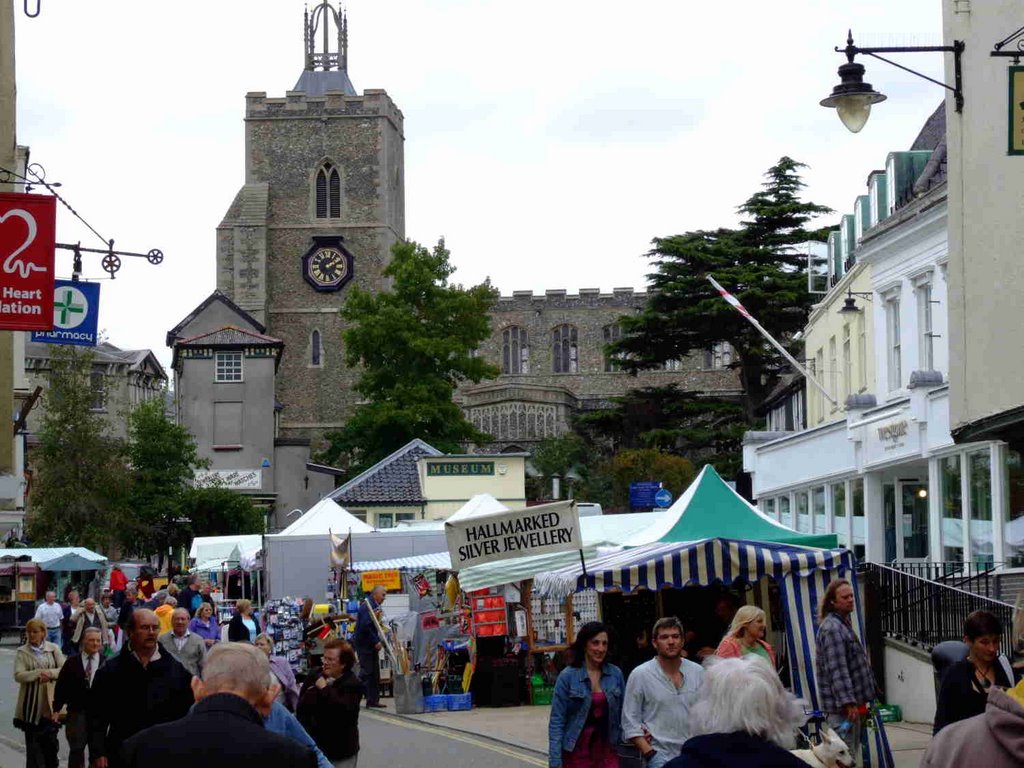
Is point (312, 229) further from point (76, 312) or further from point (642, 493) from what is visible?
point (76, 312)

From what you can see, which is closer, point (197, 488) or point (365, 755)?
point (365, 755)

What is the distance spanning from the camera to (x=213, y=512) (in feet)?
219

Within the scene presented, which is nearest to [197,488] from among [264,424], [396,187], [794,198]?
[264,424]

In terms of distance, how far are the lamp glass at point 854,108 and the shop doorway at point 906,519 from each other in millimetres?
12848

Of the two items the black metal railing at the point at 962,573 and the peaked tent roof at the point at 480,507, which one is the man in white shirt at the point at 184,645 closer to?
the black metal railing at the point at 962,573

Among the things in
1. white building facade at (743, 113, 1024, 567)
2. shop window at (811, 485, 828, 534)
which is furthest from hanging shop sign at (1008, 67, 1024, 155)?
shop window at (811, 485, 828, 534)

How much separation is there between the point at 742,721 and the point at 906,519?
77.6 ft

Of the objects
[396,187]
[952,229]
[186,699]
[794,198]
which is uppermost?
[396,187]

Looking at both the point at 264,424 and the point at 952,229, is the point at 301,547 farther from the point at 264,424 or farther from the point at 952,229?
the point at 264,424

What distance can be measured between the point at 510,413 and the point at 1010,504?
81.9 m

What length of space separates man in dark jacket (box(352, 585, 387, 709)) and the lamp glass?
11.1 meters

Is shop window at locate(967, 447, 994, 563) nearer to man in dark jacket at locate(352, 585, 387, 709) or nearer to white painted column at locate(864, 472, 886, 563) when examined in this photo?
white painted column at locate(864, 472, 886, 563)

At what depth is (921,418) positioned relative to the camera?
25.0 m

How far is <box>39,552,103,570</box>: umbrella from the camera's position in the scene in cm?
4622
